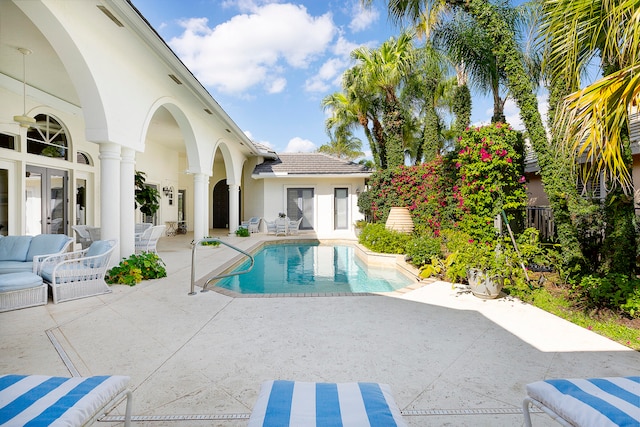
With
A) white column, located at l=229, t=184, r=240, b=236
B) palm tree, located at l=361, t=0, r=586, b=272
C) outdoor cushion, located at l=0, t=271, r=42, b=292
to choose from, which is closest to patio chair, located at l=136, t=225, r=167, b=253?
outdoor cushion, located at l=0, t=271, r=42, b=292

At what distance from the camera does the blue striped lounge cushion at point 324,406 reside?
5.02 ft

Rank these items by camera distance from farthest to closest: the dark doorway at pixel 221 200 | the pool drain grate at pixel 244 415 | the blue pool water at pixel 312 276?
the dark doorway at pixel 221 200
the blue pool water at pixel 312 276
the pool drain grate at pixel 244 415

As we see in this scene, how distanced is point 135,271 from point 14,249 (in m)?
2.16

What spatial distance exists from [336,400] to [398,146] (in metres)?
13.6

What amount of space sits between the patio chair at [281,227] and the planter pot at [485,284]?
11.6 m

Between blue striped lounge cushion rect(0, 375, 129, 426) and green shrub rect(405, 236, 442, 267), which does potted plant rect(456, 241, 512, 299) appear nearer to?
green shrub rect(405, 236, 442, 267)

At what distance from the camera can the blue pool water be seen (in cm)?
703

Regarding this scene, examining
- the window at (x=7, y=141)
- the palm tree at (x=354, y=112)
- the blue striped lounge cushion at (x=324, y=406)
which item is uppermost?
the palm tree at (x=354, y=112)

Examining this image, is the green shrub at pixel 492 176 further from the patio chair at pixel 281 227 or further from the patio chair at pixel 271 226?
the patio chair at pixel 271 226

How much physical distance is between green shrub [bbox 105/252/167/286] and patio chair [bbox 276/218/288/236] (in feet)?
30.3

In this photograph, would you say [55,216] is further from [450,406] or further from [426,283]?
[450,406]

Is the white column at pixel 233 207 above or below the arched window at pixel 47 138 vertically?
below

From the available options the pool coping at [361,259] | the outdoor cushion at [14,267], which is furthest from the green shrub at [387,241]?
the outdoor cushion at [14,267]

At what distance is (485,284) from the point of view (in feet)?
16.8
